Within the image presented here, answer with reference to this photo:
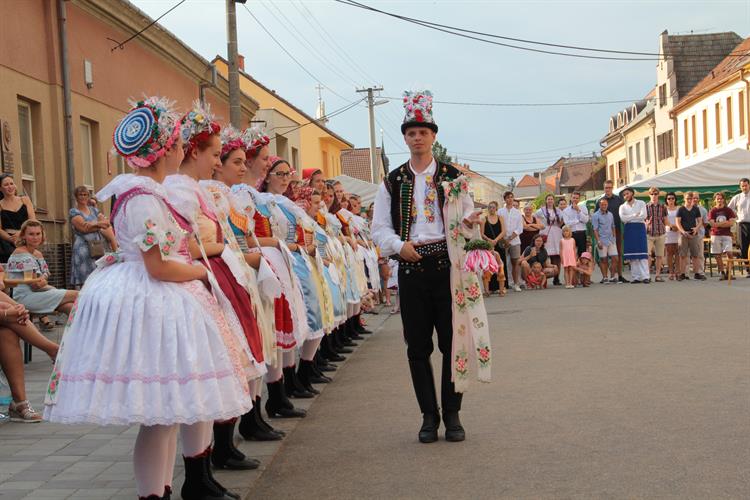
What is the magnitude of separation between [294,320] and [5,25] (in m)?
9.87

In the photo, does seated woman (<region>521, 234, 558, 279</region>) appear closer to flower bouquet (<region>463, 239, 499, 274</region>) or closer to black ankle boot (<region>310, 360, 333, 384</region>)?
black ankle boot (<region>310, 360, 333, 384</region>)

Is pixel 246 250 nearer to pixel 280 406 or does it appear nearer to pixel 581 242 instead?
pixel 280 406

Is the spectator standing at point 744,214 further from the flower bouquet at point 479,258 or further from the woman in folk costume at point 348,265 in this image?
the flower bouquet at point 479,258

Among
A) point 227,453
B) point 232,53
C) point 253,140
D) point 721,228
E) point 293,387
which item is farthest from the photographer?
point 721,228

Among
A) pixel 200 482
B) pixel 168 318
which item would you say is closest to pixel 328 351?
pixel 200 482

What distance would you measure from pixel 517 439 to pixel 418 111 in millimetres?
2247

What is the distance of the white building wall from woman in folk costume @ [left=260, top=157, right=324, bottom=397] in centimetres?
3516

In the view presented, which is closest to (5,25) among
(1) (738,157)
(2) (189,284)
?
(2) (189,284)

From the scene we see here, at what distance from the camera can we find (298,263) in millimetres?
8250

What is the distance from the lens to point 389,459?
19.4 feet

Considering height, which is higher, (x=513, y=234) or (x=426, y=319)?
(x=513, y=234)

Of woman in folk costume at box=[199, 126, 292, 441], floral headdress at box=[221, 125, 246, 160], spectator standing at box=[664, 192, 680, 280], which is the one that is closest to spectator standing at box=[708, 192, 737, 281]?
spectator standing at box=[664, 192, 680, 280]

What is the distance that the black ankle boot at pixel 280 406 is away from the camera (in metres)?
7.46

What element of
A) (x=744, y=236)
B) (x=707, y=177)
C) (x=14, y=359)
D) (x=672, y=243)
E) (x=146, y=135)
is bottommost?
(x=14, y=359)
